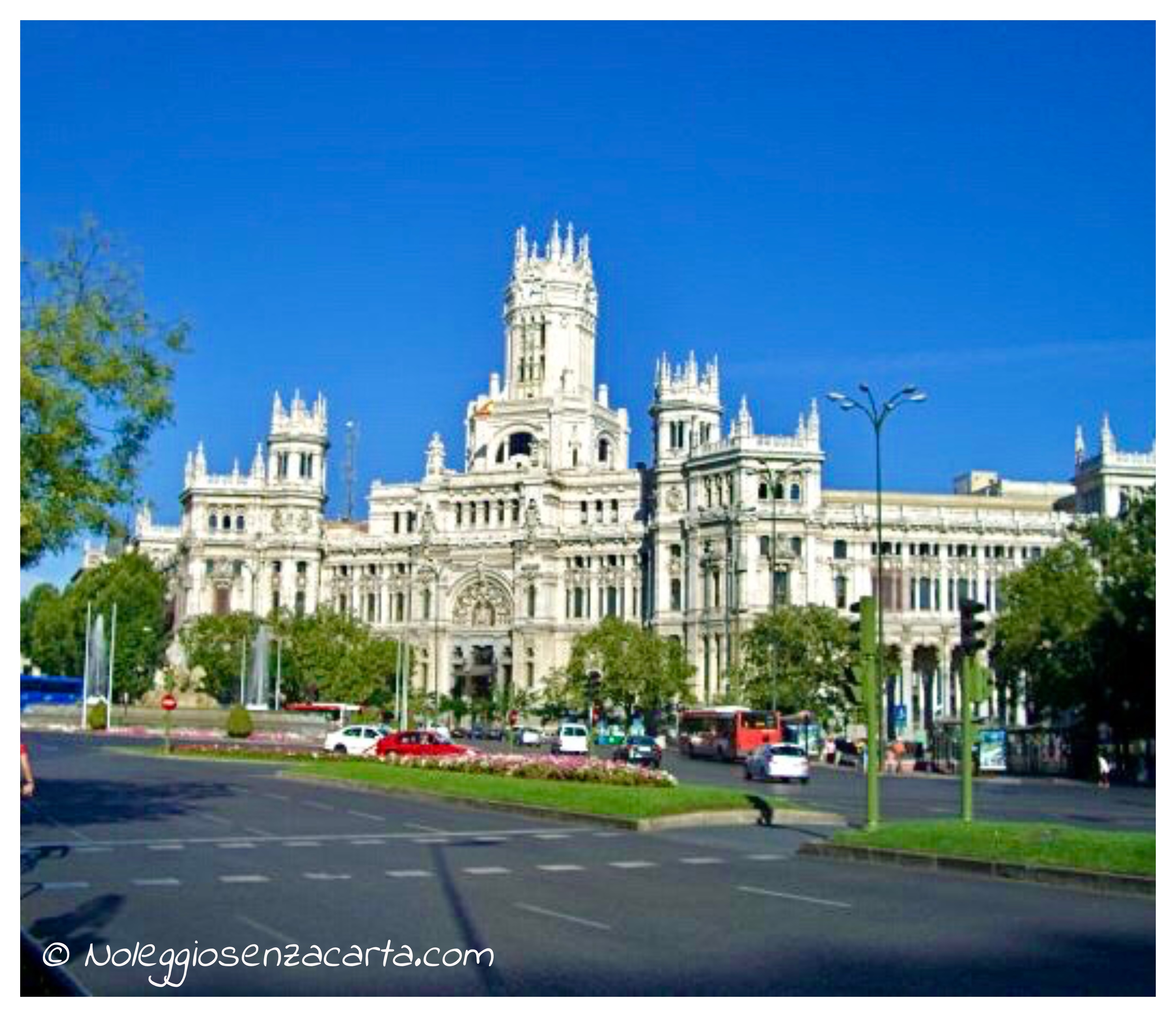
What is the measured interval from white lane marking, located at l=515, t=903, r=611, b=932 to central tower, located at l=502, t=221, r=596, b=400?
399 feet

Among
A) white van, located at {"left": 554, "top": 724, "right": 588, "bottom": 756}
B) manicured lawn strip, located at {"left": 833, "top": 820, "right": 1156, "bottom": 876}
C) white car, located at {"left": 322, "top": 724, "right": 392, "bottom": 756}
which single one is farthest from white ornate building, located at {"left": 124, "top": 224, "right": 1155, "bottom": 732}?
manicured lawn strip, located at {"left": 833, "top": 820, "right": 1156, "bottom": 876}

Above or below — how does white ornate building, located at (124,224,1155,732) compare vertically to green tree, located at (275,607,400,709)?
above

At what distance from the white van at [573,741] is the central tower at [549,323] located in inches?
2480

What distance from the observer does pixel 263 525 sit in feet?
452

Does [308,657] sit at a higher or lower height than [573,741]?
higher

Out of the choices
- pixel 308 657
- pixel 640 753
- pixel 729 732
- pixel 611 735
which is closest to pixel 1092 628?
pixel 729 732

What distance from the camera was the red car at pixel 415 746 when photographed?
176 ft

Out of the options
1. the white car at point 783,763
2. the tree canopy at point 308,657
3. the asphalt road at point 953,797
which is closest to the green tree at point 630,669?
the tree canopy at point 308,657

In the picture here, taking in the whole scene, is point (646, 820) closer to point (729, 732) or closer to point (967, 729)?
point (967, 729)

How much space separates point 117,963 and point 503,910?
5.02 meters

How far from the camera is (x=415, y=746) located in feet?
182

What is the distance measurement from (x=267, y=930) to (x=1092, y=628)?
2154 inches

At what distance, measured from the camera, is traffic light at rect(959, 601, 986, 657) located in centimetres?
2817

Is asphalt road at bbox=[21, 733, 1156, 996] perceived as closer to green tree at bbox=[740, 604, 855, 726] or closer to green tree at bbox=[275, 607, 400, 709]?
green tree at bbox=[740, 604, 855, 726]
